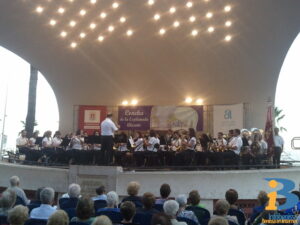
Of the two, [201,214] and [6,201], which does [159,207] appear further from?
[6,201]

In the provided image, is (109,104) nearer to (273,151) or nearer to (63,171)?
(63,171)

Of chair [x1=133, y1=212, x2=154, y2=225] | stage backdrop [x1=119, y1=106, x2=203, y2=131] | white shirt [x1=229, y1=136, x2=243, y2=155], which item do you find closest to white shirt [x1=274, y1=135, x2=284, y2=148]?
white shirt [x1=229, y1=136, x2=243, y2=155]

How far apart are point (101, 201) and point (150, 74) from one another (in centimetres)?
958

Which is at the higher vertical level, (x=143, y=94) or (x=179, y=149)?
(x=143, y=94)

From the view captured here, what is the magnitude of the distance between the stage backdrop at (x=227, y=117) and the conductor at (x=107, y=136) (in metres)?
5.68

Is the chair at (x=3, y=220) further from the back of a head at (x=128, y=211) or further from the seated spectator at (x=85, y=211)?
the back of a head at (x=128, y=211)

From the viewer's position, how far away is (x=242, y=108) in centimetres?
1313

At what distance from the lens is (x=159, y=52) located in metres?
13.5

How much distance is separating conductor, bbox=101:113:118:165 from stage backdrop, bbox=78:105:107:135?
5.41 meters

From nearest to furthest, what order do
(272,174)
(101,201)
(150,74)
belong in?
(101,201) → (272,174) → (150,74)

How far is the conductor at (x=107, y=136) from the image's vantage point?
862 centimetres

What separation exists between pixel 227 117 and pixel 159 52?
3520 mm

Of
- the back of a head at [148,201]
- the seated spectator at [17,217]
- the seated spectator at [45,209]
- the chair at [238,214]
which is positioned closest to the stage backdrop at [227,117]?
the chair at [238,214]

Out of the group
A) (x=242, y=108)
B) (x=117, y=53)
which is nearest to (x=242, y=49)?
(x=242, y=108)
